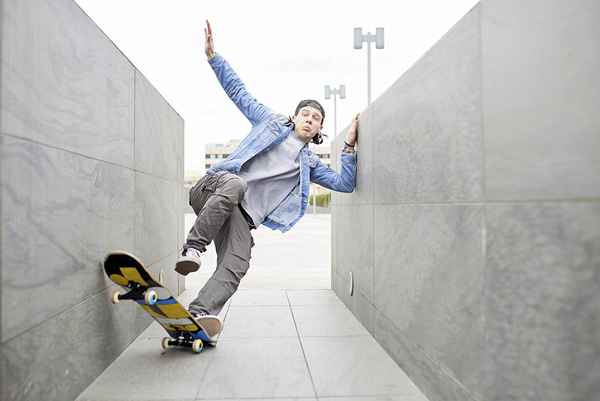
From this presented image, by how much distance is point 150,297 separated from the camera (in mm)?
2973

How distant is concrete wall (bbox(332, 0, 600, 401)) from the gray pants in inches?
49.0

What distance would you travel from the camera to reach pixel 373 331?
3.76 metres

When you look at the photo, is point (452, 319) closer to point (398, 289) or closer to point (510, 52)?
point (398, 289)

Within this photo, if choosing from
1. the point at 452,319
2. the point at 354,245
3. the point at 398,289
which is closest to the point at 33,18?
the point at 452,319

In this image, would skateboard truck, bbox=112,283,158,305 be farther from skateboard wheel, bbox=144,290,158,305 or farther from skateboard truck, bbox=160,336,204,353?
skateboard truck, bbox=160,336,204,353

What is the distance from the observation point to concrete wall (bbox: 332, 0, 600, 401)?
140 cm

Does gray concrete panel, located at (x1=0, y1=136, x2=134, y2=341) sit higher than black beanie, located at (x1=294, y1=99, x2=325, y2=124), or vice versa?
black beanie, located at (x1=294, y1=99, x2=325, y2=124)

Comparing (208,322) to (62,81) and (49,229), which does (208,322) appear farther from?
(62,81)

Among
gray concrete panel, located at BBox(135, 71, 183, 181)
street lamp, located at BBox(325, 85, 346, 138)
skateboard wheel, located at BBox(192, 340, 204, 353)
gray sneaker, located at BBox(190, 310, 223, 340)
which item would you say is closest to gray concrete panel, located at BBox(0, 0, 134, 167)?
gray concrete panel, located at BBox(135, 71, 183, 181)

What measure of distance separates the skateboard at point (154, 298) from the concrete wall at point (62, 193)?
3.5 inches

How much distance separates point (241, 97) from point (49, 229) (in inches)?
103

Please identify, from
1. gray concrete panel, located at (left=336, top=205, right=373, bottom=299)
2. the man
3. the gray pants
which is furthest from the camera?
gray concrete panel, located at (left=336, top=205, right=373, bottom=299)

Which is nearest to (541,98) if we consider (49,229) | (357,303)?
(49,229)

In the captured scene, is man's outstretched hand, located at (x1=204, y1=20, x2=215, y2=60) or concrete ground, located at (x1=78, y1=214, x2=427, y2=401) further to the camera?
man's outstretched hand, located at (x1=204, y1=20, x2=215, y2=60)
